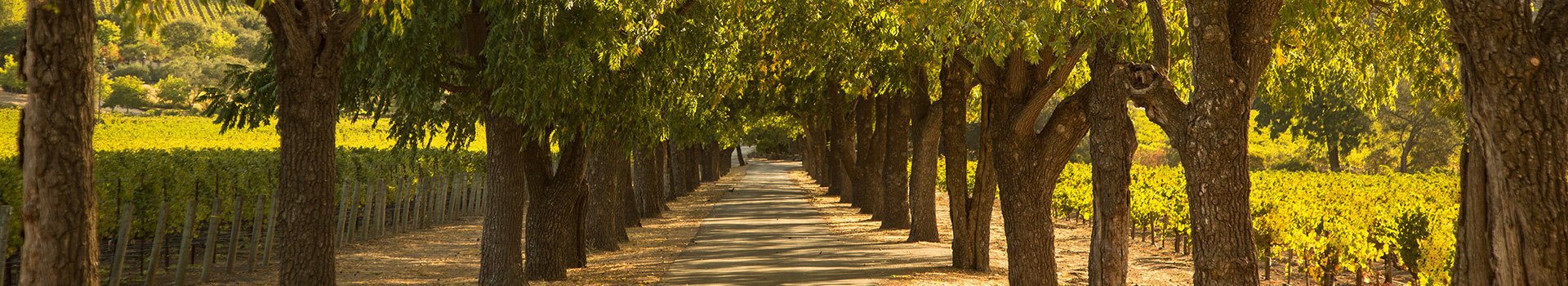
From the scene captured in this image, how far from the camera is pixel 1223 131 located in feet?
16.5

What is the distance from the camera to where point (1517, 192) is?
395cm

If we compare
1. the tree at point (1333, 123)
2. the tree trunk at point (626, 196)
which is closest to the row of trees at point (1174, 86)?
the tree trunk at point (626, 196)

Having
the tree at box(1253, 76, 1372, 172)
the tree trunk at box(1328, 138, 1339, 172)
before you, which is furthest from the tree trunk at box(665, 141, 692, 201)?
the tree trunk at box(1328, 138, 1339, 172)

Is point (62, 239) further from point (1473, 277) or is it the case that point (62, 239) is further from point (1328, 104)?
point (1328, 104)

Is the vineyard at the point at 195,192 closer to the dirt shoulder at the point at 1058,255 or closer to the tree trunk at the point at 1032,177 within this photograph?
the tree trunk at the point at 1032,177

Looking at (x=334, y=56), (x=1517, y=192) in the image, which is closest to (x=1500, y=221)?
(x=1517, y=192)

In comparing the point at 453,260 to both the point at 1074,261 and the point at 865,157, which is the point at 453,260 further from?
the point at 865,157

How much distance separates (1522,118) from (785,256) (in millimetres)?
10267

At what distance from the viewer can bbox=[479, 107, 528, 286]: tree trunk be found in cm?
938

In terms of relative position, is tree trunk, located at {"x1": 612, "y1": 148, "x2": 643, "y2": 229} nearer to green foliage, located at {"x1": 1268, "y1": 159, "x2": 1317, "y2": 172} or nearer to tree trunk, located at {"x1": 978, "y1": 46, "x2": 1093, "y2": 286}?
tree trunk, located at {"x1": 978, "y1": 46, "x2": 1093, "y2": 286}

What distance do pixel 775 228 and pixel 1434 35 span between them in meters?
12.6

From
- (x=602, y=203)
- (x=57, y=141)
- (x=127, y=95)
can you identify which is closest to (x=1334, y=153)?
(x=602, y=203)

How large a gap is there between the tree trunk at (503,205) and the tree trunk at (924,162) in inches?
269

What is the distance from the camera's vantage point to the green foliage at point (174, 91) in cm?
7231
